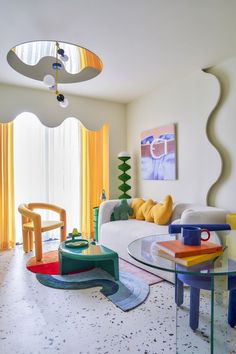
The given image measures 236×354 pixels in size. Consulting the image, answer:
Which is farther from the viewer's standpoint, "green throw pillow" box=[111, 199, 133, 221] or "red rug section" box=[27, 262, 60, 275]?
"green throw pillow" box=[111, 199, 133, 221]

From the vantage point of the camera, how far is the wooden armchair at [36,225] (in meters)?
3.16

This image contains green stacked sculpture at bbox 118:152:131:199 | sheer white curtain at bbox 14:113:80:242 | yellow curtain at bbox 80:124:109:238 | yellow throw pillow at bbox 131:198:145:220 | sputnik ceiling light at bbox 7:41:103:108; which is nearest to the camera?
sputnik ceiling light at bbox 7:41:103:108

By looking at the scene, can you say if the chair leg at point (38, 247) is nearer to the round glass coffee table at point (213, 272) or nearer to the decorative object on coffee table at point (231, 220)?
the round glass coffee table at point (213, 272)

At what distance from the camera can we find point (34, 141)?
13.1 ft

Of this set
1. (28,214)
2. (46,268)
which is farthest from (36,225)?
(46,268)

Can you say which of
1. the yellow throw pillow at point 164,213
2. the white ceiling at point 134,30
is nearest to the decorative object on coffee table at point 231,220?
the yellow throw pillow at point 164,213

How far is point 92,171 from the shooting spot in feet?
14.5

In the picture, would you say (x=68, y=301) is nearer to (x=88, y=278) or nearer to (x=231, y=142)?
(x=88, y=278)

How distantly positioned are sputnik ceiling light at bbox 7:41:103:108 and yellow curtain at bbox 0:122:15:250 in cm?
92

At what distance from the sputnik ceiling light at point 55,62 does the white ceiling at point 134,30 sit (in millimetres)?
144

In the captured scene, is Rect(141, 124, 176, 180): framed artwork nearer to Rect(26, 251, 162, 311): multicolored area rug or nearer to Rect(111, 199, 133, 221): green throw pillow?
Rect(111, 199, 133, 221): green throw pillow

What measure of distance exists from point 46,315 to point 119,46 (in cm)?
255

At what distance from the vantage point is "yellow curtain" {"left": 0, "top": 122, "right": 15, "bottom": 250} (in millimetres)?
3686

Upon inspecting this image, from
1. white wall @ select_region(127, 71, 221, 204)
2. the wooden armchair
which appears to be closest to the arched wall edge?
white wall @ select_region(127, 71, 221, 204)
